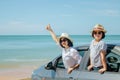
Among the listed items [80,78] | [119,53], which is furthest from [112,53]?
[80,78]

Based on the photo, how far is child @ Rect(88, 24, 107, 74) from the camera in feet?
25.0

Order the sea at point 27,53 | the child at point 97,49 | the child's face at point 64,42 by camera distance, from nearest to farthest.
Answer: the child at point 97,49 → the child's face at point 64,42 → the sea at point 27,53

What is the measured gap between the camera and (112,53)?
25.2 ft

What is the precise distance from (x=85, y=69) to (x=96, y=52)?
1.28ft

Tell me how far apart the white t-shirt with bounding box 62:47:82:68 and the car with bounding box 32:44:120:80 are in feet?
0.35

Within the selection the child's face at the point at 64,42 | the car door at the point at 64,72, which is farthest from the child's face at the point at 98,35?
the child's face at the point at 64,42

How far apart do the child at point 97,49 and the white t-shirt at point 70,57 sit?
1.59 feet

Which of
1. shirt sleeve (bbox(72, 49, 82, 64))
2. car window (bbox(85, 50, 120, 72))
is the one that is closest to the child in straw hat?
shirt sleeve (bbox(72, 49, 82, 64))

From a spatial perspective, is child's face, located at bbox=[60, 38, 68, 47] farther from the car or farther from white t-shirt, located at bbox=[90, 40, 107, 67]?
white t-shirt, located at bbox=[90, 40, 107, 67]

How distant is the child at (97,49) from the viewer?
25.0ft

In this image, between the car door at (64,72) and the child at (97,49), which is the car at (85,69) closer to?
the car door at (64,72)

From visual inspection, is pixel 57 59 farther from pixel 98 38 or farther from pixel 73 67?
pixel 98 38

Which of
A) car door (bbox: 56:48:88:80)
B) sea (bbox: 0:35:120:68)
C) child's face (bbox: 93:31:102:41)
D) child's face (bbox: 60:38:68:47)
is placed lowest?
sea (bbox: 0:35:120:68)

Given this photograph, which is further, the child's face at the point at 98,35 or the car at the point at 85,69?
the child's face at the point at 98,35
